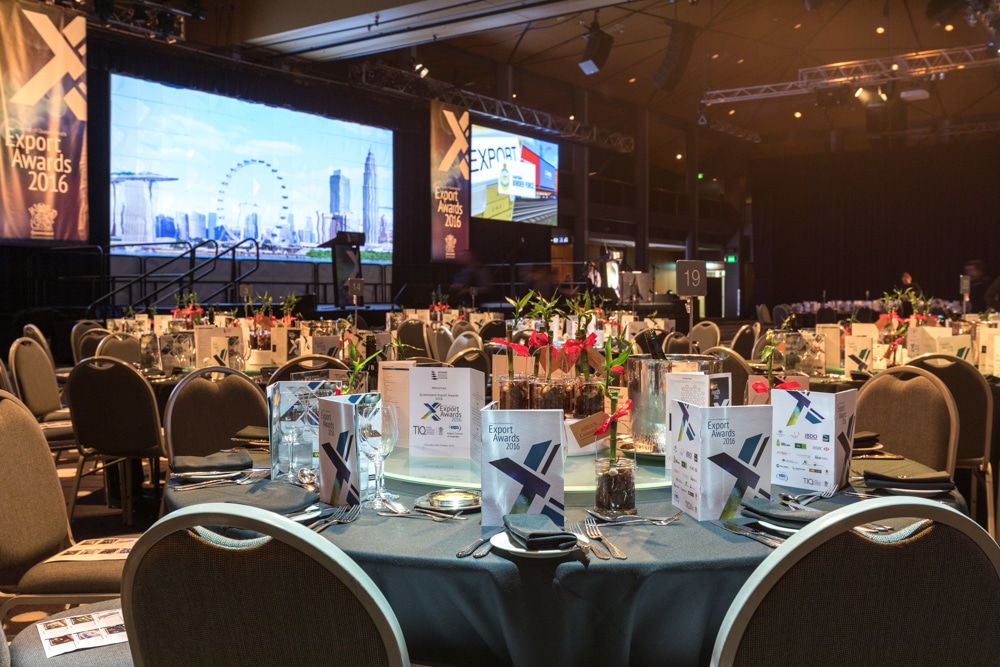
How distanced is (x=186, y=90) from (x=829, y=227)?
1496 centimetres

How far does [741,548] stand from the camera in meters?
1.45

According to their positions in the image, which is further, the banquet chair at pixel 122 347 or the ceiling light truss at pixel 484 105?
the ceiling light truss at pixel 484 105

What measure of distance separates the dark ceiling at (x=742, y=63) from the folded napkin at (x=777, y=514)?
9224 millimetres

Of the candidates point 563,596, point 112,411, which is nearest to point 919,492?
point 563,596

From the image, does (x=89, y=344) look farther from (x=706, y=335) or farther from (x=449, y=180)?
(x=449, y=180)

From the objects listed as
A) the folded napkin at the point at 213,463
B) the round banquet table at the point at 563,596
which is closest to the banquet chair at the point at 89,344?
the folded napkin at the point at 213,463

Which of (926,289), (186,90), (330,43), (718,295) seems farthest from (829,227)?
(186,90)

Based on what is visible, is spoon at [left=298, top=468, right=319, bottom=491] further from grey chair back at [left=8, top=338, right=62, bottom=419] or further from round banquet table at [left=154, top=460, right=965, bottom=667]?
grey chair back at [left=8, top=338, right=62, bottom=419]

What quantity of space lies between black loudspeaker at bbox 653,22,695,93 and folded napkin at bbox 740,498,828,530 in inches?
457

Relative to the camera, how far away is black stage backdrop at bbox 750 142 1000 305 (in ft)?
60.5

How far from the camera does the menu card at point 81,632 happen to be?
69.2 inches

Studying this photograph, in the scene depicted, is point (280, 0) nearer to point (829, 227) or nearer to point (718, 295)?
point (829, 227)

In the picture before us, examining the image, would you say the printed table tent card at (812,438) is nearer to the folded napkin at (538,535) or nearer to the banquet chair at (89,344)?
the folded napkin at (538,535)

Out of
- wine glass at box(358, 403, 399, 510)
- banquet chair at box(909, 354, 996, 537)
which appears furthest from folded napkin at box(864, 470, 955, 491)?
banquet chair at box(909, 354, 996, 537)
